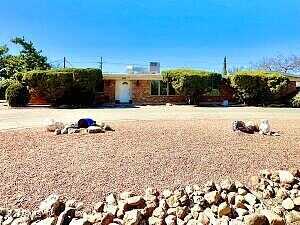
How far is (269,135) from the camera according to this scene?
12750mm

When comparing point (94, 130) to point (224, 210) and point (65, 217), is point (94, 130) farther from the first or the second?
point (224, 210)

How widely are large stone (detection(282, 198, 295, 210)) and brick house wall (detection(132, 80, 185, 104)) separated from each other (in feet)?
78.5

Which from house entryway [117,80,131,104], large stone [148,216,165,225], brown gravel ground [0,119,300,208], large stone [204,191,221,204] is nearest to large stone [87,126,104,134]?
brown gravel ground [0,119,300,208]

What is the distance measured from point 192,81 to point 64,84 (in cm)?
894

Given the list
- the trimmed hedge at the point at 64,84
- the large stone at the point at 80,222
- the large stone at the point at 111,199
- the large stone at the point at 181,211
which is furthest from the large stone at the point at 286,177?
the trimmed hedge at the point at 64,84

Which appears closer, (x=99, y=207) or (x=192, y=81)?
(x=99, y=207)

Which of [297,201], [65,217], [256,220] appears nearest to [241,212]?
[256,220]

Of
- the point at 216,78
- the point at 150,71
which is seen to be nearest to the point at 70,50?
the point at 150,71

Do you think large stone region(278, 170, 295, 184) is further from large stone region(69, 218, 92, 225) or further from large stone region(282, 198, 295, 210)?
large stone region(69, 218, 92, 225)

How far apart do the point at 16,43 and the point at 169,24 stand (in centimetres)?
1555

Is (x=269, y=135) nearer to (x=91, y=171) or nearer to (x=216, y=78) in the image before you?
(x=91, y=171)

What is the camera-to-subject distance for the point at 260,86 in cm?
3044

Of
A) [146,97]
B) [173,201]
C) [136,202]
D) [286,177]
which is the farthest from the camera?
[146,97]

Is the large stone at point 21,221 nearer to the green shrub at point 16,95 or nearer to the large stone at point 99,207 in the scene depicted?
the large stone at point 99,207
